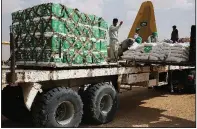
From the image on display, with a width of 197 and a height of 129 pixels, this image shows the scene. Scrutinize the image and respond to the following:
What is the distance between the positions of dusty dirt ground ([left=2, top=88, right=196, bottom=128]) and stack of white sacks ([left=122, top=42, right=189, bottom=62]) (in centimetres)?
140

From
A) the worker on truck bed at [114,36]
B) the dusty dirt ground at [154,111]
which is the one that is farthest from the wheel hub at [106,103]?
the worker on truck bed at [114,36]

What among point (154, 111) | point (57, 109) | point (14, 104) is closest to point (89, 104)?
point (57, 109)

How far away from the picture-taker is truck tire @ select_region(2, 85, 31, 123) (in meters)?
5.42

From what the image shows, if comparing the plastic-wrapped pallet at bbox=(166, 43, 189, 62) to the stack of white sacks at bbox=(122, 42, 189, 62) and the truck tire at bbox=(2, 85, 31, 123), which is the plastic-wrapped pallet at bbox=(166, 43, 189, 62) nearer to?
the stack of white sacks at bbox=(122, 42, 189, 62)

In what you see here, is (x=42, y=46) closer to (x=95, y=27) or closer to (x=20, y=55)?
(x=20, y=55)

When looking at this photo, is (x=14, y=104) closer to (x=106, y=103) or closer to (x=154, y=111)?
(x=106, y=103)

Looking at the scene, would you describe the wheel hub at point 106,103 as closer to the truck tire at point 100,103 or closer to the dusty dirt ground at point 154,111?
the truck tire at point 100,103

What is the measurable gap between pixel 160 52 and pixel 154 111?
1600mm

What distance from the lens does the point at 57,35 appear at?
509cm

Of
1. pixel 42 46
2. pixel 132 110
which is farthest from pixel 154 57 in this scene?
pixel 42 46

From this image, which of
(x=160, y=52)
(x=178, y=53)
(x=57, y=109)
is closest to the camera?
(x=57, y=109)

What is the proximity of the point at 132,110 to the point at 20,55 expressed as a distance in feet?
11.0

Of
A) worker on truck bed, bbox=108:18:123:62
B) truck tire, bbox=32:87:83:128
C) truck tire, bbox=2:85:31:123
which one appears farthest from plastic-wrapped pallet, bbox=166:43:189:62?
truck tire, bbox=2:85:31:123

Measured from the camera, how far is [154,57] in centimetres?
683
